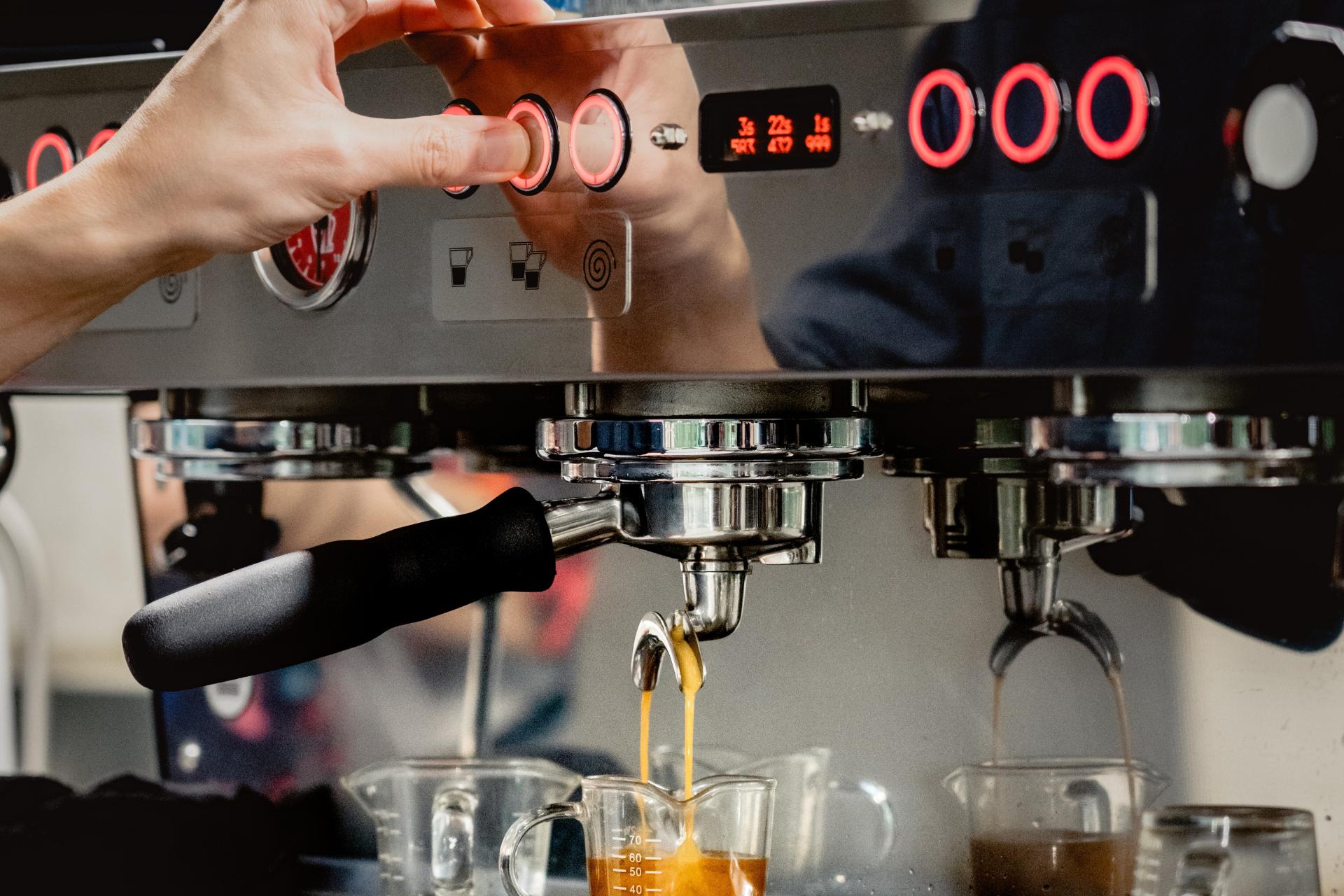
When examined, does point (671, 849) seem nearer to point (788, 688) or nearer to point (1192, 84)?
point (788, 688)

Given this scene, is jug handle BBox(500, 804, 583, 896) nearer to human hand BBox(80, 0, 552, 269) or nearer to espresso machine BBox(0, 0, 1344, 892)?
espresso machine BBox(0, 0, 1344, 892)

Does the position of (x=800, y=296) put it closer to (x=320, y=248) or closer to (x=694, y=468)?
(x=694, y=468)

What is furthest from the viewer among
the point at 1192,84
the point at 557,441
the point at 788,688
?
the point at 788,688

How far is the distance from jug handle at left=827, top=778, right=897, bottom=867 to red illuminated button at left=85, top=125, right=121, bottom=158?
45 cm

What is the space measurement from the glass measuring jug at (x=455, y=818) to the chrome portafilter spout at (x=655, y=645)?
0.16 metres

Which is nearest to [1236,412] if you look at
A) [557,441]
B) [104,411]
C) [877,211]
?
[877,211]

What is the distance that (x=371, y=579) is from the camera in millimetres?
472

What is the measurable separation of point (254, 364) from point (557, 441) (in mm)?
128

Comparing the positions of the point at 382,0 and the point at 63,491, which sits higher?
the point at 382,0

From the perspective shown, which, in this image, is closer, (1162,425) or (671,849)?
(1162,425)

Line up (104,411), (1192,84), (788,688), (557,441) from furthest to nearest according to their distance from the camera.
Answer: (104,411), (788,688), (557,441), (1192,84)

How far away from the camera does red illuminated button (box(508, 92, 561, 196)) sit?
1.52 feet

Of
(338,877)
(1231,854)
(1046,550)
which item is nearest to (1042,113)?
(1046,550)

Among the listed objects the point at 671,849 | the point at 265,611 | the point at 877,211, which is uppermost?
the point at 877,211
